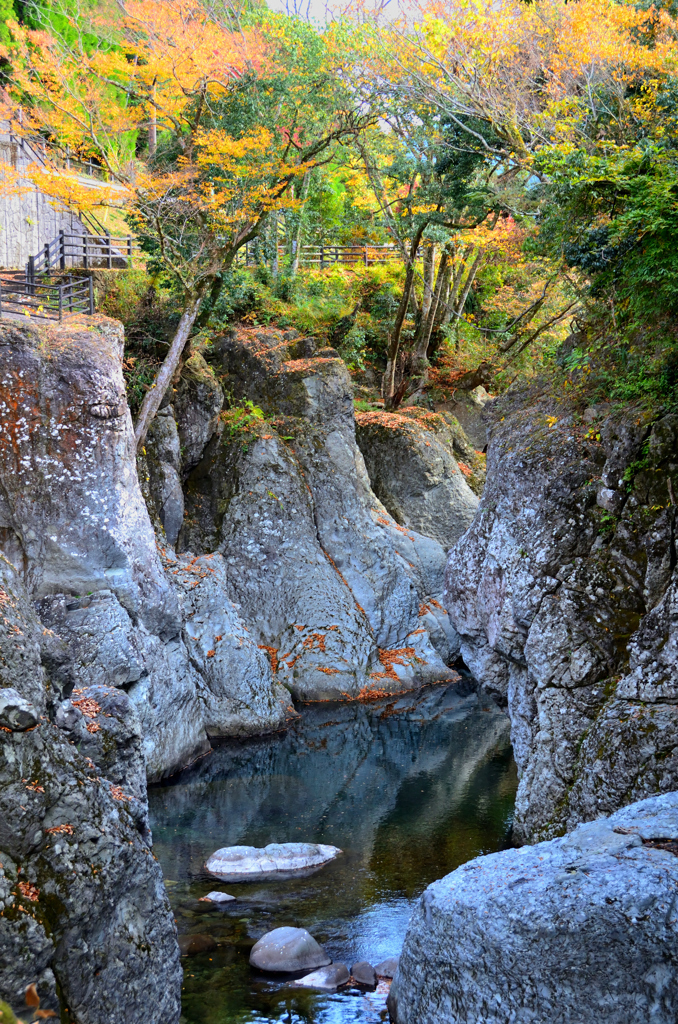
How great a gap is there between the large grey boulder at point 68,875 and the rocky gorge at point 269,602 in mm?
22

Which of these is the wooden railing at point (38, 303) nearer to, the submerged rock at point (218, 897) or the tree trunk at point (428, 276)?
the tree trunk at point (428, 276)

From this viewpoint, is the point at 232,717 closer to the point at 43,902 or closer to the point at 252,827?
the point at 252,827

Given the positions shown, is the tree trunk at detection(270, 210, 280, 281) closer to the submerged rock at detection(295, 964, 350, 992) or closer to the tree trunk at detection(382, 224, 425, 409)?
the tree trunk at detection(382, 224, 425, 409)

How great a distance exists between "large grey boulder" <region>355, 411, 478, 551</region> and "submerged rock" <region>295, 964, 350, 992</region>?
55.4ft

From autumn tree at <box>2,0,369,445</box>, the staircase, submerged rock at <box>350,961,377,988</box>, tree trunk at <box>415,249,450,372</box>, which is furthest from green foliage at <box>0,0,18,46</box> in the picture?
submerged rock at <box>350,961,377,988</box>

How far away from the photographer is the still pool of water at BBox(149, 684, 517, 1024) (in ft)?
30.2

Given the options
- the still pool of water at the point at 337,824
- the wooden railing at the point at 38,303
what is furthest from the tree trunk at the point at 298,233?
the still pool of water at the point at 337,824

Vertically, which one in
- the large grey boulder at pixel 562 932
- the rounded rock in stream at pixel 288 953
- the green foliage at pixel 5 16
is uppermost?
the green foliage at pixel 5 16

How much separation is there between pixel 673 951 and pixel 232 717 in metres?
13.1

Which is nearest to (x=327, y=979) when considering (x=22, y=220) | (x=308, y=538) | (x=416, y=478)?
(x=308, y=538)

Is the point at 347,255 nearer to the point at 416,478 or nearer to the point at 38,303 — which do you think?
the point at 416,478

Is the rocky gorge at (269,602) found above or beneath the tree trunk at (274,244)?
beneath

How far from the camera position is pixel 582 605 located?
1109 cm

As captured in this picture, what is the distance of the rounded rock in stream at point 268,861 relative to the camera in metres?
11.9
